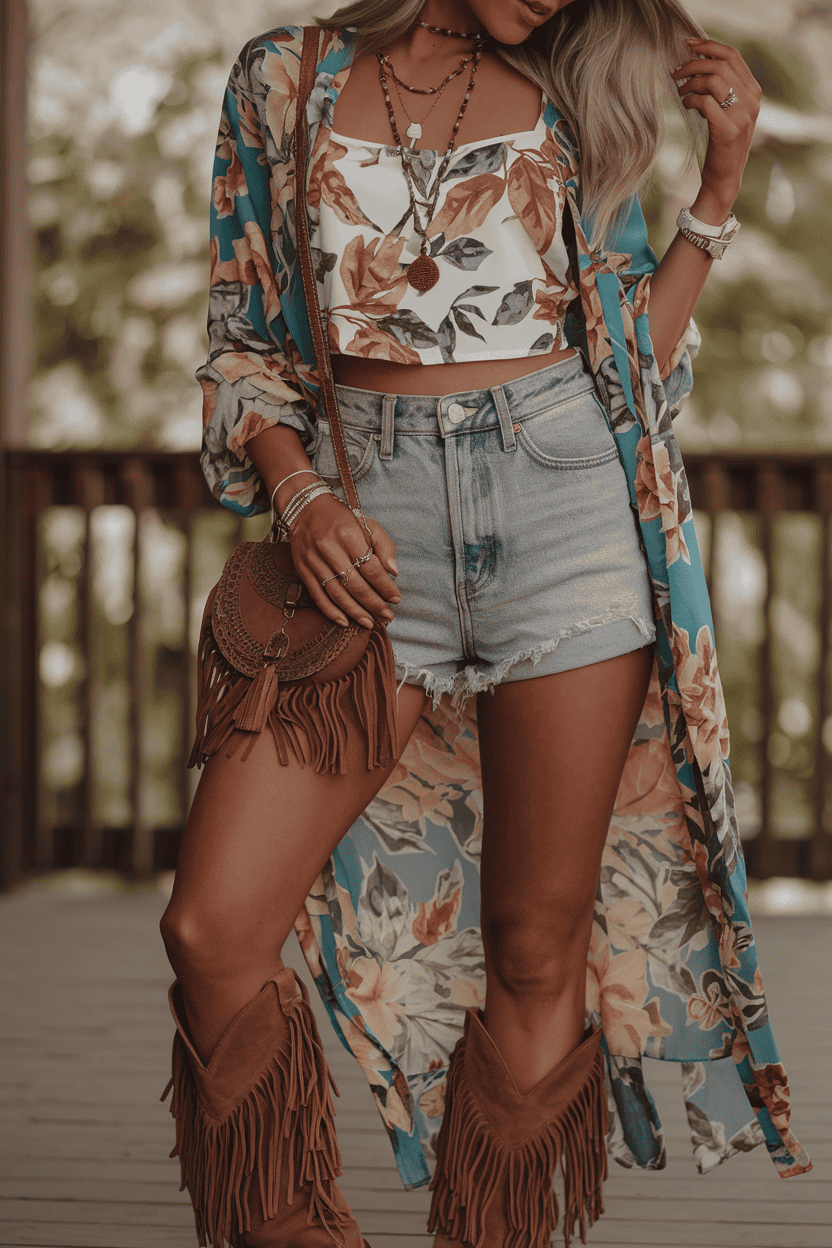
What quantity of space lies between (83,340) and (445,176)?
333 cm

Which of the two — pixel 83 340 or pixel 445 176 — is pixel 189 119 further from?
pixel 445 176

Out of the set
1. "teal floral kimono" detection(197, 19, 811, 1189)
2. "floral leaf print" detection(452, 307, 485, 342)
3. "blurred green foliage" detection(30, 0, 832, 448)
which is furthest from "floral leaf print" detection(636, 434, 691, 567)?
"blurred green foliage" detection(30, 0, 832, 448)

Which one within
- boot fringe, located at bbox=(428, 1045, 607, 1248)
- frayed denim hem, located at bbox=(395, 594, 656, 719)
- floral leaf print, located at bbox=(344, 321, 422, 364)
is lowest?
boot fringe, located at bbox=(428, 1045, 607, 1248)

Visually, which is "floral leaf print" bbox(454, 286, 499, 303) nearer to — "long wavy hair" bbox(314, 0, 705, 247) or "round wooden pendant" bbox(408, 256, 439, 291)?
"round wooden pendant" bbox(408, 256, 439, 291)

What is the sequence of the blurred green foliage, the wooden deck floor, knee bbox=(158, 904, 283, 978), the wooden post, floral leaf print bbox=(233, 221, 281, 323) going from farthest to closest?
the blurred green foliage → the wooden post → the wooden deck floor → floral leaf print bbox=(233, 221, 281, 323) → knee bbox=(158, 904, 283, 978)

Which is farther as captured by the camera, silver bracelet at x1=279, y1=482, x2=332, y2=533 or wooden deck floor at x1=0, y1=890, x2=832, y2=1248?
wooden deck floor at x1=0, y1=890, x2=832, y2=1248

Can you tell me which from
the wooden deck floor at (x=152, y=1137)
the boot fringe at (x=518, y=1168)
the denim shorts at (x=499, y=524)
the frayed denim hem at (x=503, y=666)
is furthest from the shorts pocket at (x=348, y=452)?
the wooden deck floor at (x=152, y=1137)

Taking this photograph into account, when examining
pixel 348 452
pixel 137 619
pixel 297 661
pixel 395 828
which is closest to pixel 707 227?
pixel 348 452

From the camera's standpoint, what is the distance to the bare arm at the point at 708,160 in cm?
123

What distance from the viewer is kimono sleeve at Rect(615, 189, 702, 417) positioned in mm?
1286

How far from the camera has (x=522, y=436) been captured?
3.92ft

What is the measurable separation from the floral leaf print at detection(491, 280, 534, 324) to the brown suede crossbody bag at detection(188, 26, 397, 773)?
0.18 m

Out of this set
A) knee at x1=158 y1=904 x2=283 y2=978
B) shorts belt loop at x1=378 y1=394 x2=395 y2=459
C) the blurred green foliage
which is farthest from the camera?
the blurred green foliage

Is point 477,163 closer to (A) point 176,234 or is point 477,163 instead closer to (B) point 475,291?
(B) point 475,291
